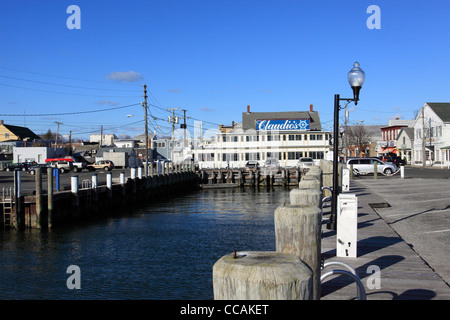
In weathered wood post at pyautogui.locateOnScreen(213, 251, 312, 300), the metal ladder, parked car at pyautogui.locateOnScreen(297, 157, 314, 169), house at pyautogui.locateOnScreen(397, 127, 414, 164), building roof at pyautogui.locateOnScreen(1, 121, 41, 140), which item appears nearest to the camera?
weathered wood post at pyautogui.locateOnScreen(213, 251, 312, 300)

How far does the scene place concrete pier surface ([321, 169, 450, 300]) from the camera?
7.00 metres

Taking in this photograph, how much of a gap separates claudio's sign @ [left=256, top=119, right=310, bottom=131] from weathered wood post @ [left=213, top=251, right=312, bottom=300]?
71771 mm

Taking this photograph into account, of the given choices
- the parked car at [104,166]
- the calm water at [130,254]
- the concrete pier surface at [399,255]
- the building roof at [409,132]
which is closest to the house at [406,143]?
the building roof at [409,132]

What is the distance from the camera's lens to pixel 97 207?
1139 inches

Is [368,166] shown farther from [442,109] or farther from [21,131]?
[21,131]

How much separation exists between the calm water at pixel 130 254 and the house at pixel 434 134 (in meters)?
49.7

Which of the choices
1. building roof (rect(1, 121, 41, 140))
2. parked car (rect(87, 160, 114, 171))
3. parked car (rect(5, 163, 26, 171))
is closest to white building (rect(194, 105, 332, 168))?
parked car (rect(87, 160, 114, 171))

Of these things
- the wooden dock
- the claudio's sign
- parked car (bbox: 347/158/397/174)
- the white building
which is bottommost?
the wooden dock

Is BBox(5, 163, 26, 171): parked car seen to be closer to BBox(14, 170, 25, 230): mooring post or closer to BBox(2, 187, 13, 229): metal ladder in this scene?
BBox(2, 187, 13, 229): metal ladder

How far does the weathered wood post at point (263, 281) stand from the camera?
3283mm

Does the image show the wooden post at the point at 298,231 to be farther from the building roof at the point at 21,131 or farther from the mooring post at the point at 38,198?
the building roof at the point at 21,131
